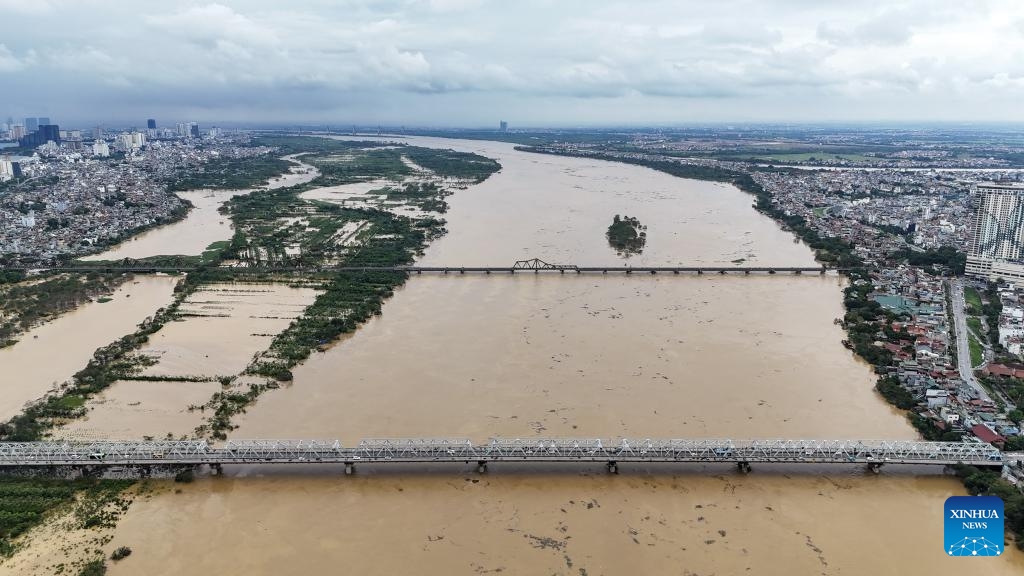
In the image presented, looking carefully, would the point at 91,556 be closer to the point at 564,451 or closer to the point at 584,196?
the point at 564,451

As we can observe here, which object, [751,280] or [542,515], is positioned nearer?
[542,515]

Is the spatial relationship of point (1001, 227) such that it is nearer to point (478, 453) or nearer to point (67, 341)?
point (478, 453)

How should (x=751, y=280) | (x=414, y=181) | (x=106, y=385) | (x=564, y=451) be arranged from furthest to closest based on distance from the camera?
1. (x=414, y=181)
2. (x=751, y=280)
3. (x=106, y=385)
4. (x=564, y=451)

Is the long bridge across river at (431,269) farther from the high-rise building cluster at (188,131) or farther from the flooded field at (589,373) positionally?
the high-rise building cluster at (188,131)

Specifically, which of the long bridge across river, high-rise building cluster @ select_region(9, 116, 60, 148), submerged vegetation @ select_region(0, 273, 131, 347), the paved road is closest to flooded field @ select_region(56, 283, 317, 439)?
the long bridge across river

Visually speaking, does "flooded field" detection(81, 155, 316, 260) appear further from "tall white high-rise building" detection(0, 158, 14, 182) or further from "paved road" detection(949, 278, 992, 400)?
"paved road" detection(949, 278, 992, 400)

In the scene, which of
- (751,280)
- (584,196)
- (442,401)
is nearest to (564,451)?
(442,401)
